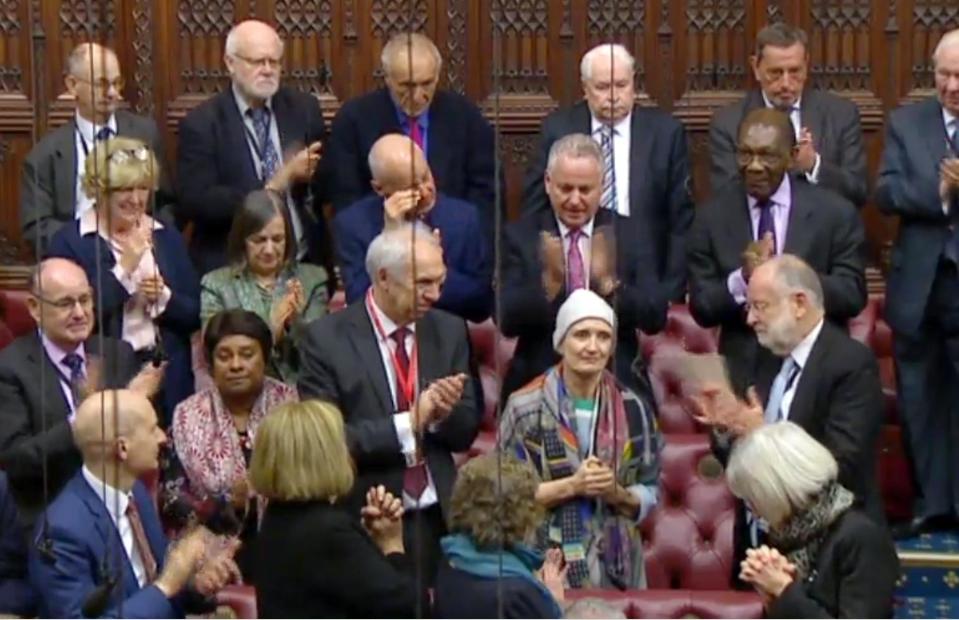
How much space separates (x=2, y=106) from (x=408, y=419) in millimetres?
2632

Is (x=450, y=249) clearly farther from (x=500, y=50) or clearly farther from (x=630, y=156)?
(x=500, y=50)

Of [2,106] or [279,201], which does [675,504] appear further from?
[2,106]

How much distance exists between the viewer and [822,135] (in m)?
8.12

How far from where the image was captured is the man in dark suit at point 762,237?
24.9ft

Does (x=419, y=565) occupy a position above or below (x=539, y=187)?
below

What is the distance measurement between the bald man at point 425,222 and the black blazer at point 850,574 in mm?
1648

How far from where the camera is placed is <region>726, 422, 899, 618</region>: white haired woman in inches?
245

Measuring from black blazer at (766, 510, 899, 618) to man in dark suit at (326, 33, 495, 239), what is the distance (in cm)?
208

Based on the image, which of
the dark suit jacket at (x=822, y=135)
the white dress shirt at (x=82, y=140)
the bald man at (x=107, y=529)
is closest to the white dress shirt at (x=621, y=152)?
the dark suit jacket at (x=822, y=135)

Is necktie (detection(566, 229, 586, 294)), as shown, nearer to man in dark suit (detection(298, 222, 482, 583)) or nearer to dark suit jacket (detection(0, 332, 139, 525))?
man in dark suit (detection(298, 222, 482, 583))

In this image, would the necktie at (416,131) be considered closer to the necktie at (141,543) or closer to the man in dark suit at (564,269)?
the man in dark suit at (564,269)

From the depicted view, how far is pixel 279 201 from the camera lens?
770 cm

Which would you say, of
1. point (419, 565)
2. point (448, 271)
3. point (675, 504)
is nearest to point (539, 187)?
point (448, 271)

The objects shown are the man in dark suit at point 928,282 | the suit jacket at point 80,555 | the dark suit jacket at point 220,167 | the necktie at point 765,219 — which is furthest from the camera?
the dark suit jacket at point 220,167
